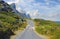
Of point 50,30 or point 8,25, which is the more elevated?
point 8,25

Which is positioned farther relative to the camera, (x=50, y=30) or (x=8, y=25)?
(x=50, y=30)

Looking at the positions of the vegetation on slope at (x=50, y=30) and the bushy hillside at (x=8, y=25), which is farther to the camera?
the vegetation on slope at (x=50, y=30)

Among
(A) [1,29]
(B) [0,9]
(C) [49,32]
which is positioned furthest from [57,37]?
(B) [0,9]

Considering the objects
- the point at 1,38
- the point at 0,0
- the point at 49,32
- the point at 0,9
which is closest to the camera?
the point at 1,38

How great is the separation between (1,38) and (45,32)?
31.9 meters

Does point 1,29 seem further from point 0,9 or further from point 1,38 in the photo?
point 0,9

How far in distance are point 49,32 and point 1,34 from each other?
28.5 m

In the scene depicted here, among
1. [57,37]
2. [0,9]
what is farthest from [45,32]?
[0,9]

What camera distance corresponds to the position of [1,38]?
4588cm

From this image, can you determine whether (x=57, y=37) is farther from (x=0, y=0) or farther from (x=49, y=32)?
(x=0, y=0)

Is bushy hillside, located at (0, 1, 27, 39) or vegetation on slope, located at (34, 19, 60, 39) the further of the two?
vegetation on slope, located at (34, 19, 60, 39)

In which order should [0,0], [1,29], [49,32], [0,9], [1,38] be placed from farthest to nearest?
[0,0] < [0,9] < [49,32] < [1,29] < [1,38]

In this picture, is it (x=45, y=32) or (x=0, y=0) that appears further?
(x=0, y=0)

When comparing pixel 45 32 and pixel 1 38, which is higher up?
pixel 1 38
